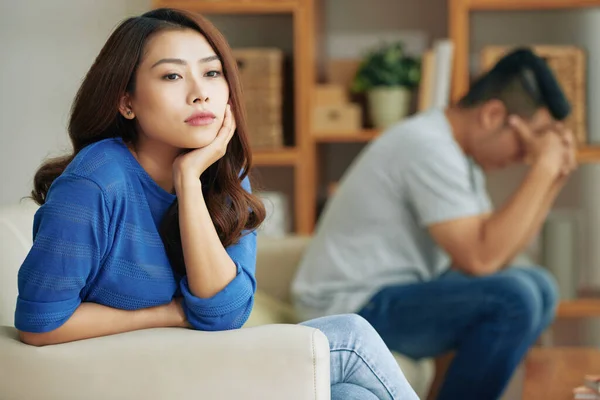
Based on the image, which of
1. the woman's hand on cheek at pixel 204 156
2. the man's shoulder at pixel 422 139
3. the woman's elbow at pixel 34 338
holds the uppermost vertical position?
the woman's hand on cheek at pixel 204 156

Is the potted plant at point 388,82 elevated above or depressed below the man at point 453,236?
above

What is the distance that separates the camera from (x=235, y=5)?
316cm

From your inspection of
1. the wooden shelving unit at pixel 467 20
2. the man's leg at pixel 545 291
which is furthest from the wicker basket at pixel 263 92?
the man's leg at pixel 545 291

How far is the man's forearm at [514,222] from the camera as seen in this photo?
2.38 metres

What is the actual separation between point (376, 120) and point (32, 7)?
4.72ft

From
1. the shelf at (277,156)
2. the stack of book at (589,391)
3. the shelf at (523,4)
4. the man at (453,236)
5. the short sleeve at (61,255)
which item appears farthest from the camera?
the shelf at (277,156)

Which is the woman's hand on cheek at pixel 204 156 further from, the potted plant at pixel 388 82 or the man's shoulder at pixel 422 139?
the potted plant at pixel 388 82

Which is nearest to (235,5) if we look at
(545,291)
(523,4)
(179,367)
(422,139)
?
(523,4)

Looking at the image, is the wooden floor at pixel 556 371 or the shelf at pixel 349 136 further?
the shelf at pixel 349 136

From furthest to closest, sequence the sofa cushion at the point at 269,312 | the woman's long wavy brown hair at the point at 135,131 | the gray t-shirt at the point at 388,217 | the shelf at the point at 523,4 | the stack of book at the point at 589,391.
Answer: the shelf at the point at 523,4, the gray t-shirt at the point at 388,217, the sofa cushion at the point at 269,312, the stack of book at the point at 589,391, the woman's long wavy brown hair at the point at 135,131

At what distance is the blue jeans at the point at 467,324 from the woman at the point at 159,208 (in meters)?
0.80

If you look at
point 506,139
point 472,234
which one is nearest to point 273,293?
point 472,234

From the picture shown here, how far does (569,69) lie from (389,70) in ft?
1.93

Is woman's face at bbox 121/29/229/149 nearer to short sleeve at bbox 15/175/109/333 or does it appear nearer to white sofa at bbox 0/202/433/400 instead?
short sleeve at bbox 15/175/109/333
